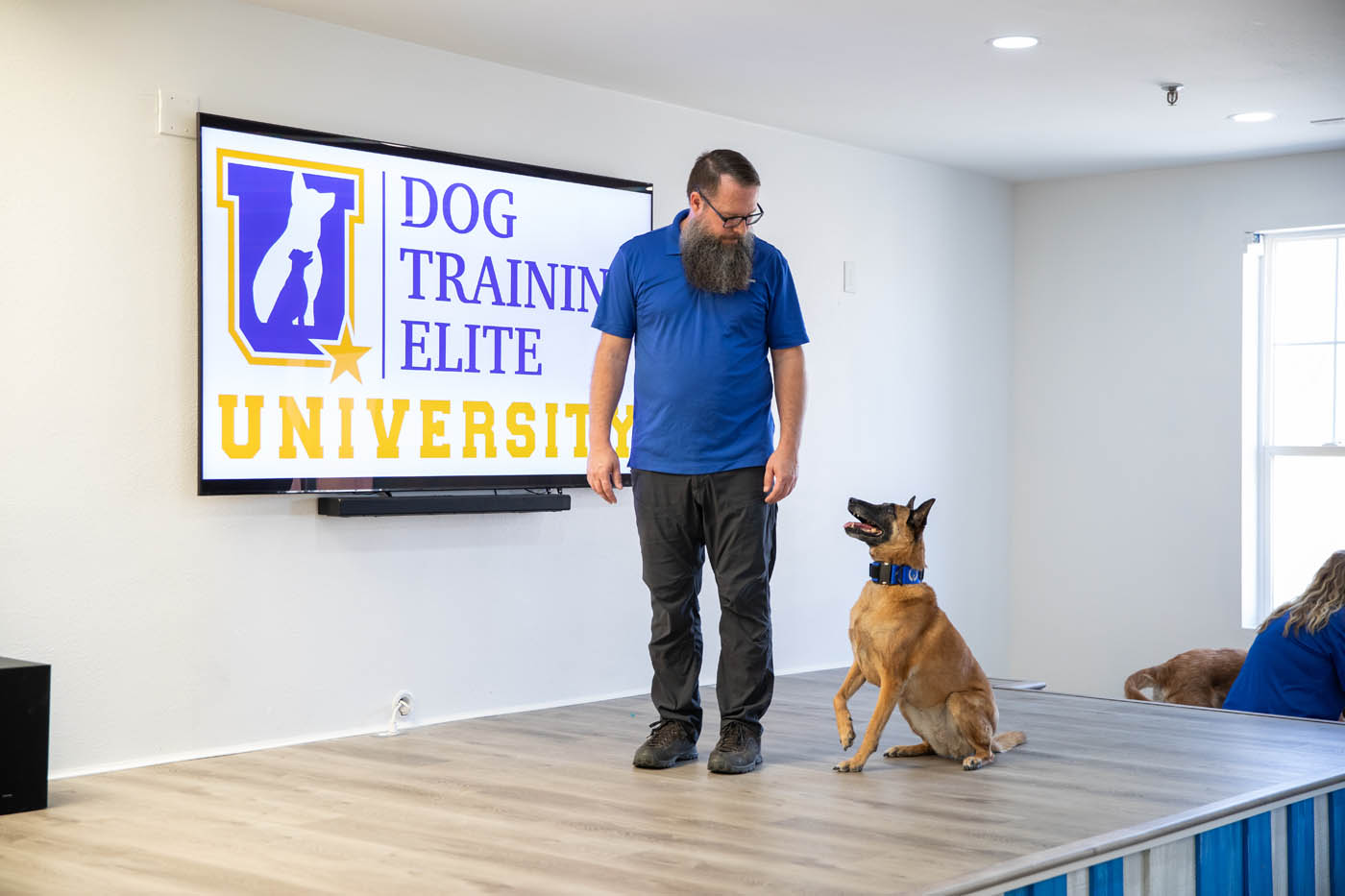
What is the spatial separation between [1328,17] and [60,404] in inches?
152

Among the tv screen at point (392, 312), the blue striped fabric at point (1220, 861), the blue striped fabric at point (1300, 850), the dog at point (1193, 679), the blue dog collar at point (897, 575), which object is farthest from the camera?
the dog at point (1193, 679)

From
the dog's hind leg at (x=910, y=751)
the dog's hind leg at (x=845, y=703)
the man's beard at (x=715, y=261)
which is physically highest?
the man's beard at (x=715, y=261)

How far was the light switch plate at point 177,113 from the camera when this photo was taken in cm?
403

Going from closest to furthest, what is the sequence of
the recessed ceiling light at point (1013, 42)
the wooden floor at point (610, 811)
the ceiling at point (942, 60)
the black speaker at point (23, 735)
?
the wooden floor at point (610, 811), the black speaker at point (23, 735), the ceiling at point (942, 60), the recessed ceiling light at point (1013, 42)

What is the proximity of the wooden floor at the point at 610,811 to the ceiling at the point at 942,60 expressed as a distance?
7.15 ft

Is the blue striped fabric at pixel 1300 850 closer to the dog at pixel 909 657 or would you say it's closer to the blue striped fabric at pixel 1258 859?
the blue striped fabric at pixel 1258 859

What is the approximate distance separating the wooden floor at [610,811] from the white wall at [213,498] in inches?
10.0

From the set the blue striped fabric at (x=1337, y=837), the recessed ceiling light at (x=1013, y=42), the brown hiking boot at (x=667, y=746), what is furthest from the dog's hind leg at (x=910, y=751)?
the recessed ceiling light at (x=1013, y=42)

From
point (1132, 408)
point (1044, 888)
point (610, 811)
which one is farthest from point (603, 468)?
point (1132, 408)

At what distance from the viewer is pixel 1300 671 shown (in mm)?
4566

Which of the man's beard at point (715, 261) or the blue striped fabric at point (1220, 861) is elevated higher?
the man's beard at point (715, 261)

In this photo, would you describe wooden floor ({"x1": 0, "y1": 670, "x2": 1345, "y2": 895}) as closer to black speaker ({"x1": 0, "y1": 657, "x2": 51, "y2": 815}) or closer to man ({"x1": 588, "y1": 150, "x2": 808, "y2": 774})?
black speaker ({"x1": 0, "y1": 657, "x2": 51, "y2": 815})

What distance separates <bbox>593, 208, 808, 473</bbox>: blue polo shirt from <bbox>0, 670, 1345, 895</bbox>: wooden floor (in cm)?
85

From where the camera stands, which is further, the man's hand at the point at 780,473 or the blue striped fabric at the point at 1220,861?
the man's hand at the point at 780,473
